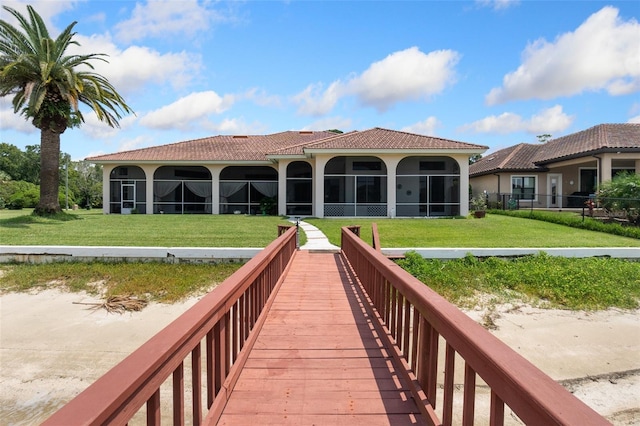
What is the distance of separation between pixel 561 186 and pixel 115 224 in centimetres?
2543

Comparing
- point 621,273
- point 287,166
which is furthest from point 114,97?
point 621,273

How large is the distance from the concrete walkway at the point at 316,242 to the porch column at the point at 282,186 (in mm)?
5854

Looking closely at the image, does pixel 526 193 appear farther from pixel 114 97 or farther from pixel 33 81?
pixel 33 81

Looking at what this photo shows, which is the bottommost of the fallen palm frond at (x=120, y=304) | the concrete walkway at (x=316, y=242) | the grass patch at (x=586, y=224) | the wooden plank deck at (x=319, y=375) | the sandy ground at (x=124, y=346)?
the sandy ground at (x=124, y=346)

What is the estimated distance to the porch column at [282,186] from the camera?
68.0ft

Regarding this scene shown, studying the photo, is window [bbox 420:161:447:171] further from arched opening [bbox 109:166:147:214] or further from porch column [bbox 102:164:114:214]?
porch column [bbox 102:164:114:214]

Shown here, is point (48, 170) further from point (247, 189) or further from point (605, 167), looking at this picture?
point (605, 167)

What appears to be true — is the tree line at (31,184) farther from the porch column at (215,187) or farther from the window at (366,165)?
the window at (366,165)

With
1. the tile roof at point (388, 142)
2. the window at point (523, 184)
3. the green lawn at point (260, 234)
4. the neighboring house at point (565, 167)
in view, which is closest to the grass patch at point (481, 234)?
the green lawn at point (260, 234)

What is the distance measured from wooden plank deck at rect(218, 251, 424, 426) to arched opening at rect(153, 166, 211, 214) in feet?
61.9

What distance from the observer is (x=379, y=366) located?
138 inches

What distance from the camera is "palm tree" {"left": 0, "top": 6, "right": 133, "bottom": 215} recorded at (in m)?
14.5

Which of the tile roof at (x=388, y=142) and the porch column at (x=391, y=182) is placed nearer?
the tile roof at (x=388, y=142)

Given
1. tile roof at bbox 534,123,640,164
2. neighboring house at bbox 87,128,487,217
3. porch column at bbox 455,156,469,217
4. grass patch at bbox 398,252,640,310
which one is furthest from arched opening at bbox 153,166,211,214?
tile roof at bbox 534,123,640,164
